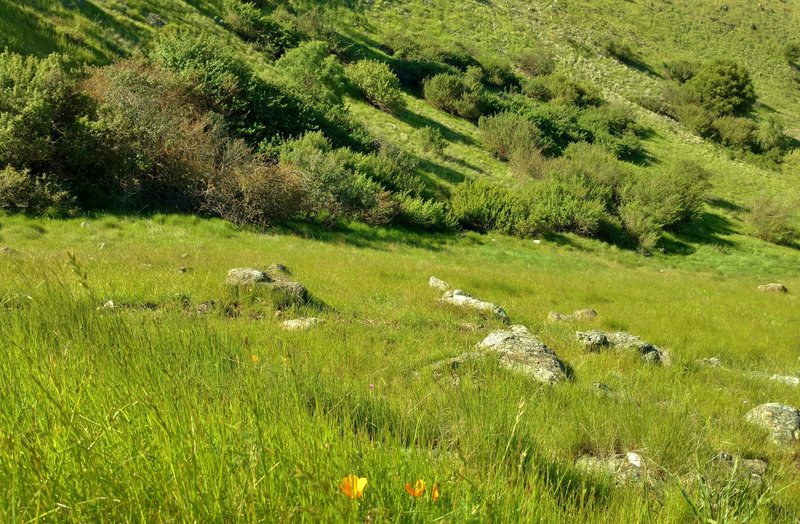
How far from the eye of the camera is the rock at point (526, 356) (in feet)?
15.9

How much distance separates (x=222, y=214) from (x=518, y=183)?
16.0 meters

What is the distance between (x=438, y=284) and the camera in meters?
10.6

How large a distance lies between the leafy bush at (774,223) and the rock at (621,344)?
81.5 feet

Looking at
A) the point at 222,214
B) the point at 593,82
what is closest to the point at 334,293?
the point at 222,214

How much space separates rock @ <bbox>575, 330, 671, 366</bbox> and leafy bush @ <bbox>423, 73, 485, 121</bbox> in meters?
27.5

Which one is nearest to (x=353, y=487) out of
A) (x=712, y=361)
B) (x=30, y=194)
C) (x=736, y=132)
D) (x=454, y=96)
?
(x=712, y=361)

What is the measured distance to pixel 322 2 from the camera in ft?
126

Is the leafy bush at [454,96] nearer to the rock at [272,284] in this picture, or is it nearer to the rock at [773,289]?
the rock at [773,289]

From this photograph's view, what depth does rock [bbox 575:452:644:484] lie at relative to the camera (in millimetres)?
2660

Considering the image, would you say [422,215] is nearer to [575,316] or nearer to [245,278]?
[575,316]

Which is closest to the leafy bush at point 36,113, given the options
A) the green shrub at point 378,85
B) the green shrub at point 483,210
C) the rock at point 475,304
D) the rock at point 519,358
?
the rock at point 475,304

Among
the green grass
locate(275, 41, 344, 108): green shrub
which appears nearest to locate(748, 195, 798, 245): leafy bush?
the green grass

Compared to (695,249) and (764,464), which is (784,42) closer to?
(695,249)

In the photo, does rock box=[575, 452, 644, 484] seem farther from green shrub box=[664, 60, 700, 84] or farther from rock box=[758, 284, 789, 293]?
green shrub box=[664, 60, 700, 84]
